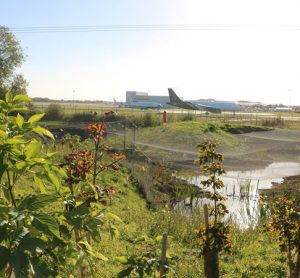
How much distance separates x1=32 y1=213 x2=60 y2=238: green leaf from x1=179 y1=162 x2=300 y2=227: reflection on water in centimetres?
850

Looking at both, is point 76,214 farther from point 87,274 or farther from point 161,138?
point 161,138

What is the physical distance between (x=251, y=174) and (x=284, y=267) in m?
13.5

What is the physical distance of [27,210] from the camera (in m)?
1.48

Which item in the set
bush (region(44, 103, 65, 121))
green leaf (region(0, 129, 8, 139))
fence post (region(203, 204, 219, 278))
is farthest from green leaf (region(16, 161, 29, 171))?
bush (region(44, 103, 65, 121))

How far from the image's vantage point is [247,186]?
14695 millimetres

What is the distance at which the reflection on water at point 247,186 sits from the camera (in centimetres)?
1123

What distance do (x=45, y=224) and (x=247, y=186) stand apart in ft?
45.6

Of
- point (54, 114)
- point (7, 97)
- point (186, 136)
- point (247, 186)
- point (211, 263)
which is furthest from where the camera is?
point (54, 114)

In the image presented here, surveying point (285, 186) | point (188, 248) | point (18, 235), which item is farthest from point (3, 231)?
point (285, 186)

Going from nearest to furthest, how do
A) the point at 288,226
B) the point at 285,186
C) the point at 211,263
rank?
the point at 211,263 < the point at 288,226 < the point at 285,186

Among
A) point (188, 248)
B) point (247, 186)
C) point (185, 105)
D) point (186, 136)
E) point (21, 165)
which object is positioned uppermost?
point (185, 105)

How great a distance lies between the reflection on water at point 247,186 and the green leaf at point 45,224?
8502 mm

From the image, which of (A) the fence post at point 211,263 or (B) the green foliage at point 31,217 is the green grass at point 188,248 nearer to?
(A) the fence post at point 211,263

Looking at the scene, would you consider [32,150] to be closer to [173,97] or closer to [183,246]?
[183,246]
